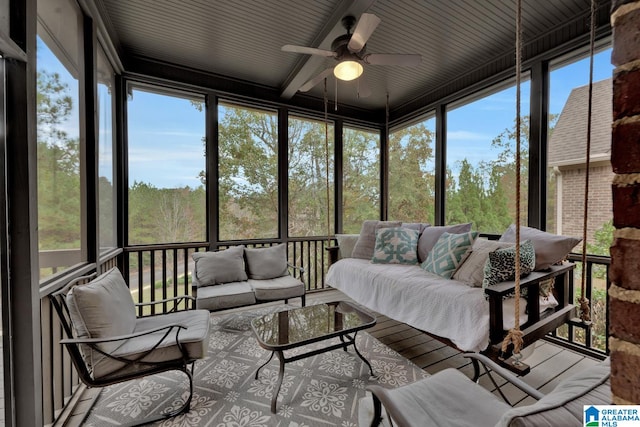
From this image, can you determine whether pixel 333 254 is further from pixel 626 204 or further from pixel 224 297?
pixel 626 204

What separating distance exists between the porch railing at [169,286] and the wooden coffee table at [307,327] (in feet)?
4.08

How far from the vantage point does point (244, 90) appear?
13.2 feet

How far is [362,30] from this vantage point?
2.23m

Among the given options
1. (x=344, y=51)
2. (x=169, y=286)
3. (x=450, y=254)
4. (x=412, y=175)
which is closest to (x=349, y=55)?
(x=344, y=51)

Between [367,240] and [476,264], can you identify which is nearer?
[476,264]

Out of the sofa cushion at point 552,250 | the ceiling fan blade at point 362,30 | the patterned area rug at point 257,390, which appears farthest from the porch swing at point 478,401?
the ceiling fan blade at point 362,30

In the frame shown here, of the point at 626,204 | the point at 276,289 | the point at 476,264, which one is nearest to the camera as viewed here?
the point at 626,204

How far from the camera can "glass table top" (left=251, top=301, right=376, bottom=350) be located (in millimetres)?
2004

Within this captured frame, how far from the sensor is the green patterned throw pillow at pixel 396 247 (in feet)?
11.2

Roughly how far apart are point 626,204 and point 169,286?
414 cm

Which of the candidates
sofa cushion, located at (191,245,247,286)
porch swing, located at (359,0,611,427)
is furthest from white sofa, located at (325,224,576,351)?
sofa cushion, located at (191,245,247,286)

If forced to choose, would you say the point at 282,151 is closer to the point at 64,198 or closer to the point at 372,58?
the point at 372,58

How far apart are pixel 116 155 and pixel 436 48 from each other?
3.84 meters

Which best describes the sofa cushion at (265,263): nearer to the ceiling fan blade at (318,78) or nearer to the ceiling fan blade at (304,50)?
the ceiling fan blade at (318,78)
